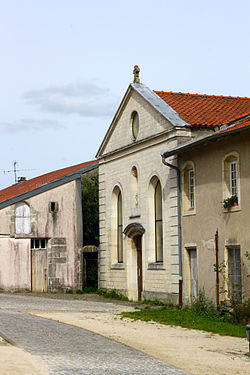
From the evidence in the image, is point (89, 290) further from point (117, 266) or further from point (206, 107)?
point (206, 107)

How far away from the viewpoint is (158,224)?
2495 centimetres

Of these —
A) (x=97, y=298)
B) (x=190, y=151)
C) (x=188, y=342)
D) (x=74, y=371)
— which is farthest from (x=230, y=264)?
(x=74, y=371)

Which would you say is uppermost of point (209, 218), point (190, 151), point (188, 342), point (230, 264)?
point (190, 151)

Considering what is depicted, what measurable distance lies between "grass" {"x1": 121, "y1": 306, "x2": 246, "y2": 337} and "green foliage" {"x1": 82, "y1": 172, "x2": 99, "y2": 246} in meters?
9.31

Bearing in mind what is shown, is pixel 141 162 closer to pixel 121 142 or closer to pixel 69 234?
pixel 121 142

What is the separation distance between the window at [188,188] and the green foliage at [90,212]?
9108 millimetres

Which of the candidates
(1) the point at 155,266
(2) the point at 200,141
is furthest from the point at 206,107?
(1) the point at 155,266

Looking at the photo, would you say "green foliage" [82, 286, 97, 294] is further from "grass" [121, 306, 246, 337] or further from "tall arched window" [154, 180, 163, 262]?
"grass" [121, 306, 246, 337]

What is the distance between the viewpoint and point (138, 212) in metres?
26.0

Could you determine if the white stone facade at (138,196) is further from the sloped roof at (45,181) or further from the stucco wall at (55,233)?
the sloped roof at (45,181)

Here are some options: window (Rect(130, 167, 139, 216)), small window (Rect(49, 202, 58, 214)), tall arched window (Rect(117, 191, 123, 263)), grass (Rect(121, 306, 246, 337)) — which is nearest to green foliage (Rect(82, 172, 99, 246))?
small window (Rect(49, 202, 58, 214))

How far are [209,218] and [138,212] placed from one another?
5265 millimetres

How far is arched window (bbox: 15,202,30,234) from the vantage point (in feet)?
97.4

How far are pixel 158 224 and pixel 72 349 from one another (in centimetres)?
1247
